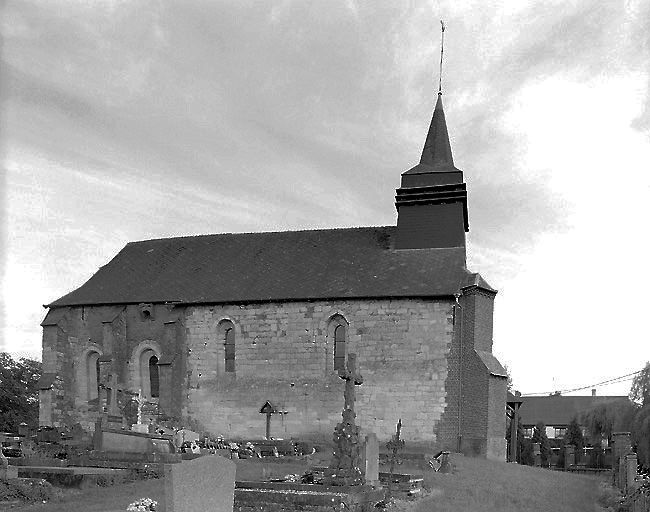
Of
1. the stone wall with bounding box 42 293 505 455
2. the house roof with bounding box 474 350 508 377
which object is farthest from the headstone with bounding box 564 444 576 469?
the stone wall with bounding box 42 293 505 455

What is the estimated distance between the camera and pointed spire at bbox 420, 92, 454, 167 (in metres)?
31.3

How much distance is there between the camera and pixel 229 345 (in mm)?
29906

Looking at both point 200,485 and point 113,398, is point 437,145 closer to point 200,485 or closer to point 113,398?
point 113,398

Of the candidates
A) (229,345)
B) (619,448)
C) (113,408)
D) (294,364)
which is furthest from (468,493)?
(229,345)

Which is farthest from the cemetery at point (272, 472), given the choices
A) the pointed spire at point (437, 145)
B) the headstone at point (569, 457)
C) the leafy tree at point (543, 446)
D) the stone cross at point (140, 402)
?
the leafy tree at point (543, 446)

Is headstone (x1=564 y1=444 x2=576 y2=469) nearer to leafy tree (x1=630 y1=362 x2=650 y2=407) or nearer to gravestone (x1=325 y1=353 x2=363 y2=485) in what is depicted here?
leafy tree (x1=630 y1=362 x2=650 y2=407)

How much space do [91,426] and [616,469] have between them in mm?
20351

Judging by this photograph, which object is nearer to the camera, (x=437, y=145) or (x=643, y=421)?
(x=643, y=421)

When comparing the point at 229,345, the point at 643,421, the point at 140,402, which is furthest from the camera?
the point at 229,345

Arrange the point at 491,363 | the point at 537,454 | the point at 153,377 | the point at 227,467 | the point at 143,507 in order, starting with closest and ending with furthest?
the point at 227,467 → the point at 143,507 → the point at 491,363 → the point at 153,377 → the point at 537,454

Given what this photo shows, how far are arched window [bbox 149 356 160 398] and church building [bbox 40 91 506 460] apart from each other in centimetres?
6

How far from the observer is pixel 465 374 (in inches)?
1040

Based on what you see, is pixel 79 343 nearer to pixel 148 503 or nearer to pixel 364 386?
pixel 364 386

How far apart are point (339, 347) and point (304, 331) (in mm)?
1485
